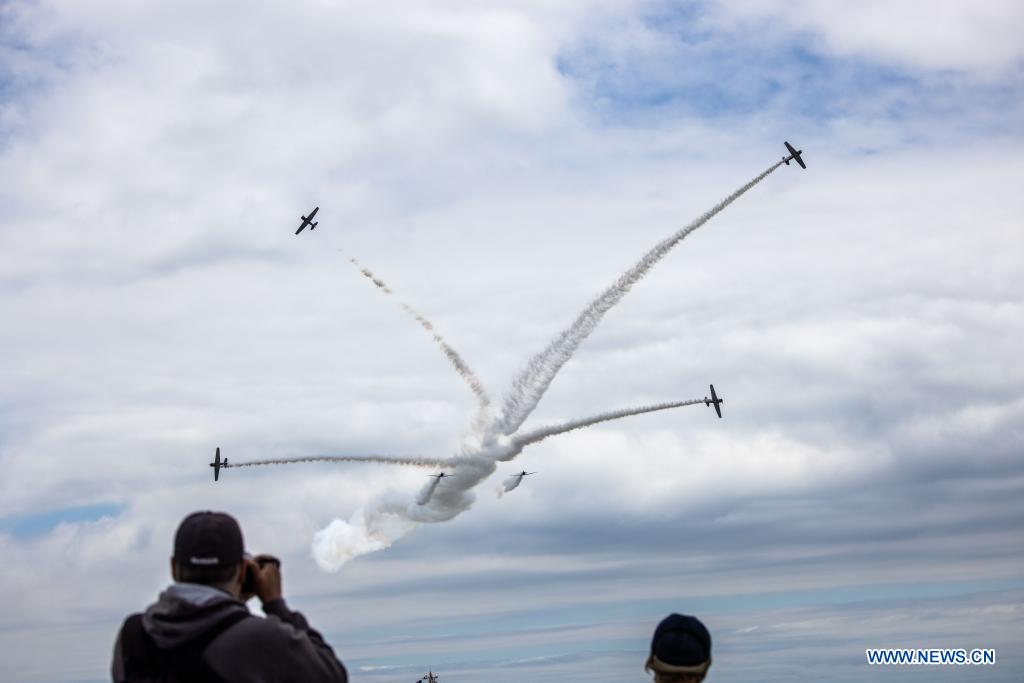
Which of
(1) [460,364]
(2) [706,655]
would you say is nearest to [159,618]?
(2) [706,655]

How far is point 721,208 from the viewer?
12344 cm

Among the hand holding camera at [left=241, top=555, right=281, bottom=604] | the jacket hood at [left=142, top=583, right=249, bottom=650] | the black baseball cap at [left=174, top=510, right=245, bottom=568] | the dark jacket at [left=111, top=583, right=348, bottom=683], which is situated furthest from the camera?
the hand holding camera at [left=241, top=555, right=281, bottom=604]

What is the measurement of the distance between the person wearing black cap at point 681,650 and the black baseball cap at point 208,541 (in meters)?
5.36

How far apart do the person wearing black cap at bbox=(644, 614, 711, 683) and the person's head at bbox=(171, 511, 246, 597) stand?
5.34m

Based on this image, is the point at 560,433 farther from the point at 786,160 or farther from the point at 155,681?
the point at 155,681

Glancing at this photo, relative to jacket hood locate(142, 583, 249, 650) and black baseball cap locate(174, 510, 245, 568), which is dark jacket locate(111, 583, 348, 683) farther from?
black baseball cap locate(174, 510, 245, 568)

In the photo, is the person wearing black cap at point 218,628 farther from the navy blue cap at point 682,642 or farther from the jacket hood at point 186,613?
the navy blue cap at point 682,642

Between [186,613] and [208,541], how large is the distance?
0.92 meters

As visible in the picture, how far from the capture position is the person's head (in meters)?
14.3

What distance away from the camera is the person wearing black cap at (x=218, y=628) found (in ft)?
44.0

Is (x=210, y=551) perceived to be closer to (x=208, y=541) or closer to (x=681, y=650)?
(x=208, y=541)

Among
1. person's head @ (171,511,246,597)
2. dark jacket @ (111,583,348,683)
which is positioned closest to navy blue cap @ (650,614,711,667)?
dark jacket @ (111,583,348,683)

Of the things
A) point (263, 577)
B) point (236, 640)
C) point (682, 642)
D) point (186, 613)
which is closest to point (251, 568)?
point (263, 577)

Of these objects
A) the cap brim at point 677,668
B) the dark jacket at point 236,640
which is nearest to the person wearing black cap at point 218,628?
the dark jacket at point 236,640
